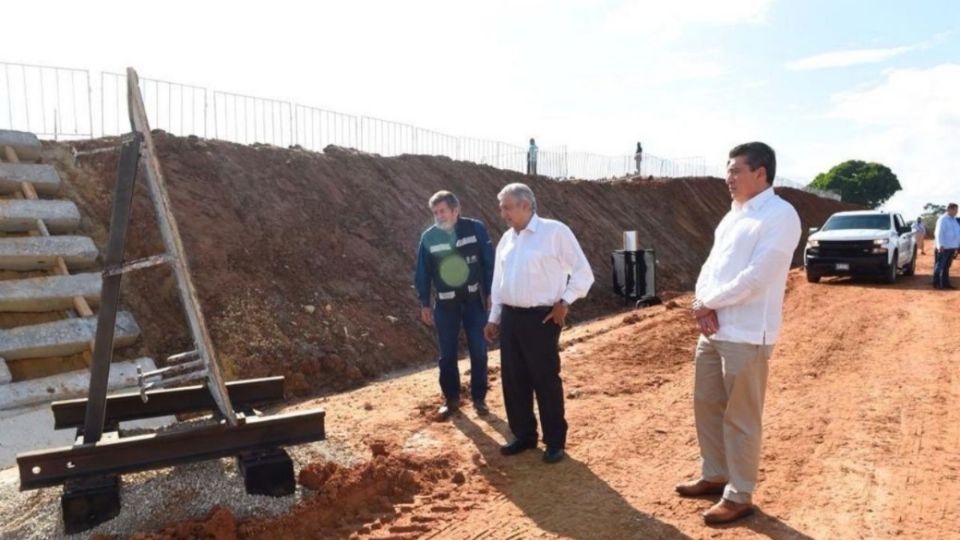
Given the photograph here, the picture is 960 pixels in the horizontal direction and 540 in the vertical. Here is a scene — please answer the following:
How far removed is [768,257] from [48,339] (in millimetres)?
7222

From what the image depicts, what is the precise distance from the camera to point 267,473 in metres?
4.28

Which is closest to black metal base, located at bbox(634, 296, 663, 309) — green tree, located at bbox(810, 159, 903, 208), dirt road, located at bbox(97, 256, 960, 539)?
dirt road, located at bbox(97, 256, 960, 539)

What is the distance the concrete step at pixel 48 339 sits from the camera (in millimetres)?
7314

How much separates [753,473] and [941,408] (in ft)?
11.5

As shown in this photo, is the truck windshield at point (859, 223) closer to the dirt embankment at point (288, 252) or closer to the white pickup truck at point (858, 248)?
the white pickup truck at point (858, 248)

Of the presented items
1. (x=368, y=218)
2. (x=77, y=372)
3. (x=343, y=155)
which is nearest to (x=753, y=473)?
(x=77, y=372)

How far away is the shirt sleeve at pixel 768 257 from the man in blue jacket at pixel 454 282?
107 inches

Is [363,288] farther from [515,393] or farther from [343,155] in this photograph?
[515,393]

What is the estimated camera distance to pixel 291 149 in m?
14.6

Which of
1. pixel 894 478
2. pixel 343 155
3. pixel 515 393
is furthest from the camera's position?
pixel 343 155

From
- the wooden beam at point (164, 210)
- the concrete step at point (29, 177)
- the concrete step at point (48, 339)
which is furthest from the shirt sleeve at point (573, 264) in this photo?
the concrete step at point (29, 177)

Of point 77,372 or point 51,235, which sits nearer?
point 77,372

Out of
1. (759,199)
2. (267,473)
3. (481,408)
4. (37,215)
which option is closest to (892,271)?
(481,408)

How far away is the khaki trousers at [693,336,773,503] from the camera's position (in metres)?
3.77
